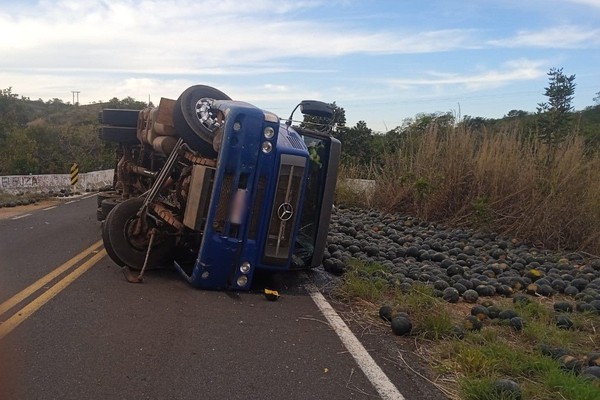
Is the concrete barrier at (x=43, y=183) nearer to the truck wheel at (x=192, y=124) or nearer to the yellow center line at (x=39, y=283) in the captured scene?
the yellow center line at (x=39, y=283)

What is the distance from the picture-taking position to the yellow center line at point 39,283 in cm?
606

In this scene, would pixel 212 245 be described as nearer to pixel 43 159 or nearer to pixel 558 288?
pixel 558 288

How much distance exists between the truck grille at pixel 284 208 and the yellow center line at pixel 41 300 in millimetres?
2432

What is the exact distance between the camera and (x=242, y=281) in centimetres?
684

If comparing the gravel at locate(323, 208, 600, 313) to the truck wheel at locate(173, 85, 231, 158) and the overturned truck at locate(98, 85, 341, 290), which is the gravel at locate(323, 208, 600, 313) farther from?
the truck wheel at locate(173, 85, 231, 158)

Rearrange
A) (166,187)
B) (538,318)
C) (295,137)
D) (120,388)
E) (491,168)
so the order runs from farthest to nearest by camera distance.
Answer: (491,168)
(166,187)
(295,137)
(538,318)
(120,388)

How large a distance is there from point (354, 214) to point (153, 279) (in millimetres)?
8483

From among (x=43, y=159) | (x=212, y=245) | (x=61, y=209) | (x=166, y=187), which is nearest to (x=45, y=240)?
(x=166, y=187)

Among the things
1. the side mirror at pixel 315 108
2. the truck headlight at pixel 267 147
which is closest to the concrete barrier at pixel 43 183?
the side mirror at pixel 315 108

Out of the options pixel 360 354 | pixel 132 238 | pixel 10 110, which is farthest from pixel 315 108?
pixel 10 110

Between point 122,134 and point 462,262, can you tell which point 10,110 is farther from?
point 462,262

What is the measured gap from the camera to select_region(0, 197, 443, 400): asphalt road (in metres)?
4.15

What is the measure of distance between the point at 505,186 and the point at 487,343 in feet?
24.8

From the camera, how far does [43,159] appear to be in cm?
4172
